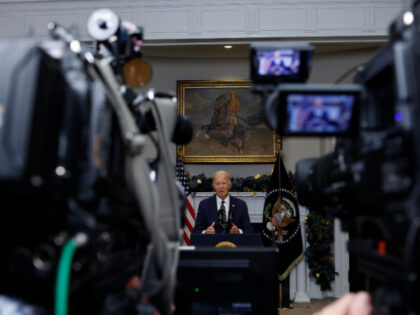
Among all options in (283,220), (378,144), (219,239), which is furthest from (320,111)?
(283,220)

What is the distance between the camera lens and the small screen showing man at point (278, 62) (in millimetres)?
1172

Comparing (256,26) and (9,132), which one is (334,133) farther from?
(256,26)

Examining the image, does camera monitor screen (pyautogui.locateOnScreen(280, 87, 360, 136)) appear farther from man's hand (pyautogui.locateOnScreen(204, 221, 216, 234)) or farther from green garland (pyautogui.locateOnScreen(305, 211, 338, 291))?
green garland (pyautogui.locateOnScreen(305, 211, 338, 291))

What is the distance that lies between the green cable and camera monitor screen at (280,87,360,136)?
535 millimetres

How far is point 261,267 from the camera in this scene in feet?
4.85

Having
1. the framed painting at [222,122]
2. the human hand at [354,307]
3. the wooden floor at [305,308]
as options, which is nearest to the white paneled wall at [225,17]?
the framed painting at [222,122]

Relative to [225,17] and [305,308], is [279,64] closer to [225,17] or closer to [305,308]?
[225,17]

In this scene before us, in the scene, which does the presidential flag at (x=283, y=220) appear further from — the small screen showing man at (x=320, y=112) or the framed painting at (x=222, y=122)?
the small screen showing man at (x=320, y=112)

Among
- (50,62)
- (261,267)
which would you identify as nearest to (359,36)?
(261,267)

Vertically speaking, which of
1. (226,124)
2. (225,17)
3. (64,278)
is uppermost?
(225,17)

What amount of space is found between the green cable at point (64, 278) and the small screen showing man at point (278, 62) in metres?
0.67

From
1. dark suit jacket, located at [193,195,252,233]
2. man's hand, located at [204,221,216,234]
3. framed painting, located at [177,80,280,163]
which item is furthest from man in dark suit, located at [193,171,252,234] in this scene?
framed painting, located at [177,80,280,163]

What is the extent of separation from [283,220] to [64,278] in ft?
15.0

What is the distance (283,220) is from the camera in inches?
204
